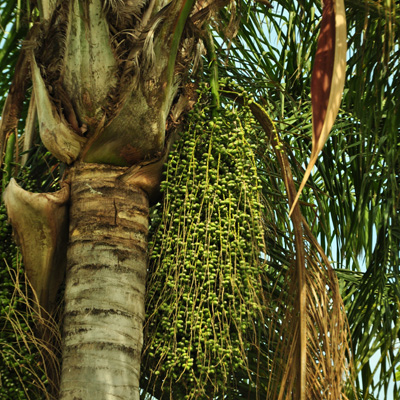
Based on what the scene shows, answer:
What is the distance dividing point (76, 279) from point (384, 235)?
1460 mm

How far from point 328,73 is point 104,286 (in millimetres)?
931

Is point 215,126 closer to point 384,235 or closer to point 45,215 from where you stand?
point 45,215

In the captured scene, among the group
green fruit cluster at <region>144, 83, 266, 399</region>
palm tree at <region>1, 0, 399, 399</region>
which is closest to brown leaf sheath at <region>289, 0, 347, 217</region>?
palm tree at <region>1, 0, 399, 399</region>

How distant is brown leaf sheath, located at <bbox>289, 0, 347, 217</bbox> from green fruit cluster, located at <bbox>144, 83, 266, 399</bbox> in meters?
0.59

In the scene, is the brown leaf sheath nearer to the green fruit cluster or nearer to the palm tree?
the palm tree

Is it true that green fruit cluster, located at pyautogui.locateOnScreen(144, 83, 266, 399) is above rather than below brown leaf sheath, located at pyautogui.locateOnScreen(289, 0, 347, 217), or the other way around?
below

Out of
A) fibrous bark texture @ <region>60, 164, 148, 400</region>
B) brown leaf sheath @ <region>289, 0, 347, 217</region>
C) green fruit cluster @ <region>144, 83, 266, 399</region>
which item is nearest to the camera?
brown leaf sheath @ <region>289, 0, 347, 217</region>

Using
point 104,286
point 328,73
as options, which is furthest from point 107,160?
point 328,73

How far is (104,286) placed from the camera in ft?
6.99

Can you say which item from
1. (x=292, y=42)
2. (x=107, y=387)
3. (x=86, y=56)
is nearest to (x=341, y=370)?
(x=107, y=387)

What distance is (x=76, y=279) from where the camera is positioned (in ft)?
7.10

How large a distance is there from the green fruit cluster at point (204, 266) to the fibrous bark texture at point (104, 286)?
9 centimetres

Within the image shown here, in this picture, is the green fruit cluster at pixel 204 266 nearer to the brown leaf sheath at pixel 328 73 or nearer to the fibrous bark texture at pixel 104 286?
the fibrous bark texture at pixel 104 286

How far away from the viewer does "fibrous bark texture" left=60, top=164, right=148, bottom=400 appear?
2.01m
